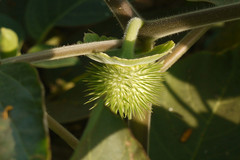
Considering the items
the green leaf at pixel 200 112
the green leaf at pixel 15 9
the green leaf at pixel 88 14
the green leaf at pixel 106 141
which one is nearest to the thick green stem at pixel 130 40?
the green leaf at pixel 106 141

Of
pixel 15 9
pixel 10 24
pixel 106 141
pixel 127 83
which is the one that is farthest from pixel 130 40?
pixel 15 9

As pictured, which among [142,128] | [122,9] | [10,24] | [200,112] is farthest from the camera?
[10,24]

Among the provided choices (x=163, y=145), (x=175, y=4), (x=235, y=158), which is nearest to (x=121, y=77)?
(x=163, y=145)

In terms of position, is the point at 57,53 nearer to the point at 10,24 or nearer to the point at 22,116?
the point at 22,116

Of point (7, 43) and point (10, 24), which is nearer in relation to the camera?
point (7, 43)

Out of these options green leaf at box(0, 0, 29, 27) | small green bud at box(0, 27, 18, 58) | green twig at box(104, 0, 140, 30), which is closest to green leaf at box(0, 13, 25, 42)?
green leaf at box(0, 0, 29, 27)

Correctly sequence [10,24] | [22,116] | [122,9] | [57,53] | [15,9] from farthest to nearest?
[15,9] → [10,24] → [122,9] → [57,53] → [22,116]

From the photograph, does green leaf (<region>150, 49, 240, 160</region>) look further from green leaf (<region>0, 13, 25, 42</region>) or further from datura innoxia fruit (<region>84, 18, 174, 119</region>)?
green leaf (<region>0, 13, 25, 42</region>)

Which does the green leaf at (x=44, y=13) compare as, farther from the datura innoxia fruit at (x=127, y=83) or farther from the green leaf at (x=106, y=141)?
the green leaf at (x=106, y=141)
